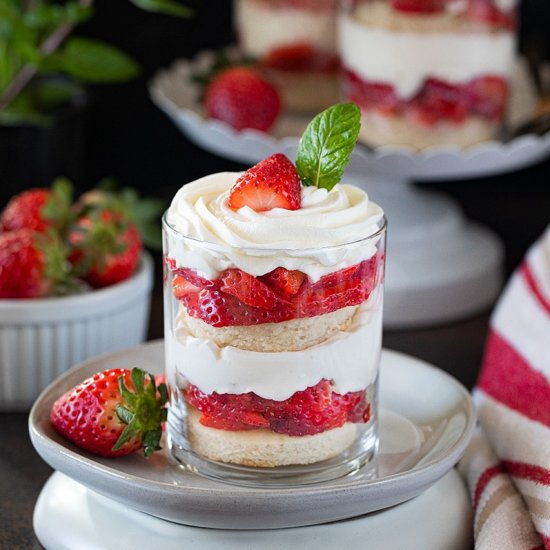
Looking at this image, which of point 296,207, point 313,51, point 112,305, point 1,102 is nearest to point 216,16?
point 313,51

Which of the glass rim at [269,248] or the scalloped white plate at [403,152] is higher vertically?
the glass rim at [269,248]

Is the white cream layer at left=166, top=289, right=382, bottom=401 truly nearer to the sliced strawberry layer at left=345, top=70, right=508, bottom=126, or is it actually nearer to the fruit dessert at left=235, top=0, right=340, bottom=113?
the sliced strawberry layer at left=345, top=70, right=508, bottom=126

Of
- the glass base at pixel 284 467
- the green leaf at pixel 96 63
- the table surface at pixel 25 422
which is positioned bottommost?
the table surface at pixel 25 422

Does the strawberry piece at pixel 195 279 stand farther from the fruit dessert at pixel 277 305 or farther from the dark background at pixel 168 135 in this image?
the dark background at pixel 168 135

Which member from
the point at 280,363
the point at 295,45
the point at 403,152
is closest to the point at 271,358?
the point at 280,363

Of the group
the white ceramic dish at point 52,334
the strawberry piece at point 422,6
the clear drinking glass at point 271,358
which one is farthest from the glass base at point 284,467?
the strawberry piece at point 422,6

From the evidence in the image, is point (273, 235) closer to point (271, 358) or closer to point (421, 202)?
point (271, 358)
